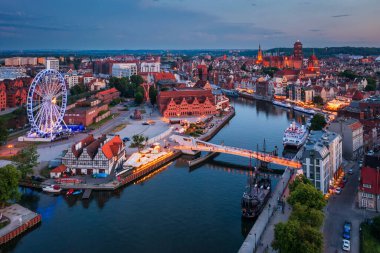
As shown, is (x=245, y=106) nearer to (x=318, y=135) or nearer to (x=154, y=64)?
(x=318, y=135)

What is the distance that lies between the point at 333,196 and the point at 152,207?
5729 mm

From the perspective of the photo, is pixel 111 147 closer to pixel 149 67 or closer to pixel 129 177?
pixel 129 177

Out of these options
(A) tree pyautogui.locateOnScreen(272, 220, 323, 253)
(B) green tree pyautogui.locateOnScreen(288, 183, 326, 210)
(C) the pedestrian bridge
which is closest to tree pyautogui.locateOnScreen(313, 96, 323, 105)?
(C) the pedestrian bridge

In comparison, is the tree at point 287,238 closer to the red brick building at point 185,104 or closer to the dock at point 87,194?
the dock at point 87,194

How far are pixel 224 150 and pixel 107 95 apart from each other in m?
20.4

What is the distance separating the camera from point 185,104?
102ft

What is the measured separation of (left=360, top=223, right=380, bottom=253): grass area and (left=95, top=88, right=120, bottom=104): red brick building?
27742 mm

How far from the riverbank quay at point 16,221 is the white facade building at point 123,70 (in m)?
45.0

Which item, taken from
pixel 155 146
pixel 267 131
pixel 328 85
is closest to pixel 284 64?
pixel 328 85

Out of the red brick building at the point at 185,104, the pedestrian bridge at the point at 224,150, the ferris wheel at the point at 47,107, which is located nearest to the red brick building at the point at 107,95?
the red brick building at the point at 185,104

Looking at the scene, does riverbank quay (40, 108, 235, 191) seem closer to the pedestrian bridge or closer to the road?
the pedestrian bridge

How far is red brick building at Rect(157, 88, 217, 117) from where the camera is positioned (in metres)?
30.6

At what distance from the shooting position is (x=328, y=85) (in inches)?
1533

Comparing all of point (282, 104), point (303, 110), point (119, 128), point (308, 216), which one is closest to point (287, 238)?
point (308, 216)
